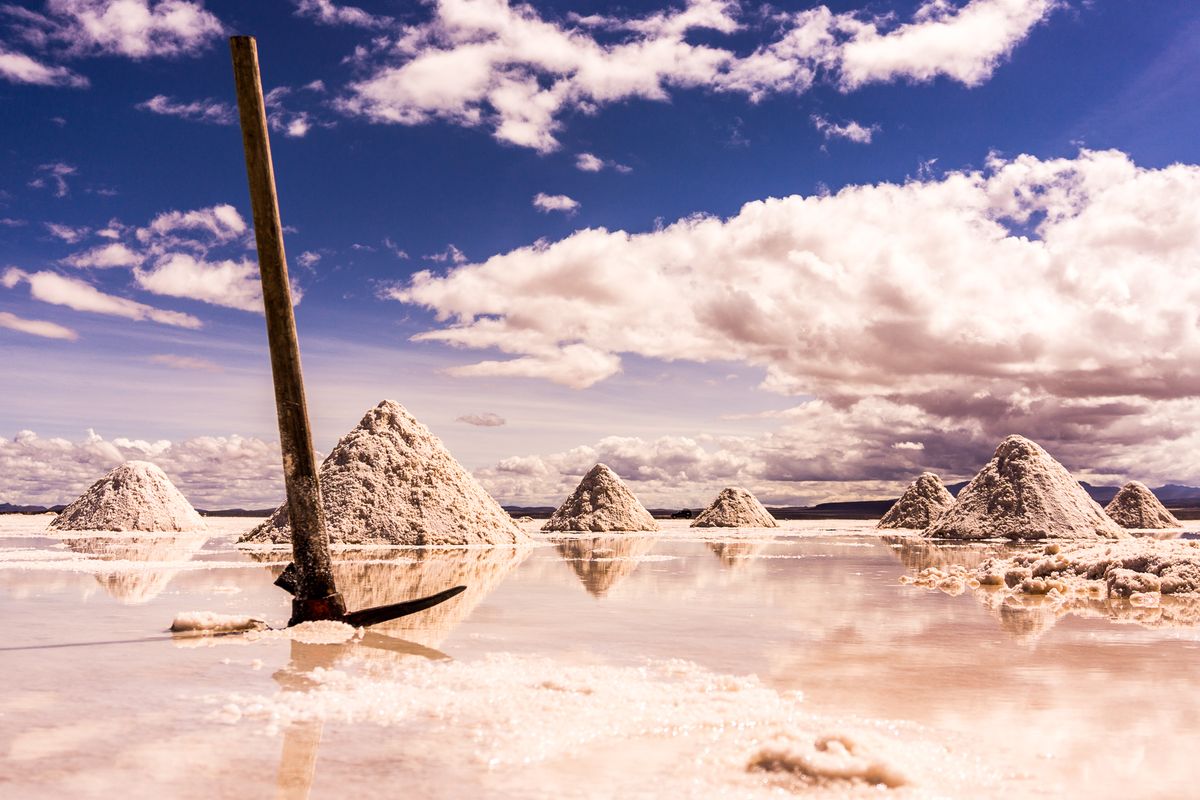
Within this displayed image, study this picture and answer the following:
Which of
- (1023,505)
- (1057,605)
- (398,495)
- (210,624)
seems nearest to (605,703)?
(210,624)

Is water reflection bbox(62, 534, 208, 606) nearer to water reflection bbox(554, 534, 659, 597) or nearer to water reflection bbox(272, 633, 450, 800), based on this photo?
water reflection bbox(272, 633, 450, 800)

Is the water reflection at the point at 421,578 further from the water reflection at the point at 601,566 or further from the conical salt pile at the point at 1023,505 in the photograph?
the conical salt pile at the point at 1023,505

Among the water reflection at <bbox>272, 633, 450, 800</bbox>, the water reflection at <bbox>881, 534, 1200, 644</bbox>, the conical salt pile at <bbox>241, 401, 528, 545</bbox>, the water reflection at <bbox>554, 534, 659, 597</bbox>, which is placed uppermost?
the conical salt pile at <bbox>241, 401, 528, 545</bbox>

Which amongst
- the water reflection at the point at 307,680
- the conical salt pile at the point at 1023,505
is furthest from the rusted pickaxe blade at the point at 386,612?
the conical salt pile at the point at 1023,505

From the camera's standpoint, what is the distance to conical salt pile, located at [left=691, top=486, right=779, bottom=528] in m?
35.0

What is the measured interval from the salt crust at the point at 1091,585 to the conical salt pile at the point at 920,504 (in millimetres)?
22637

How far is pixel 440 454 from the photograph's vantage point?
18.3m

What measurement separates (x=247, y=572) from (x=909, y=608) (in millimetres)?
7485

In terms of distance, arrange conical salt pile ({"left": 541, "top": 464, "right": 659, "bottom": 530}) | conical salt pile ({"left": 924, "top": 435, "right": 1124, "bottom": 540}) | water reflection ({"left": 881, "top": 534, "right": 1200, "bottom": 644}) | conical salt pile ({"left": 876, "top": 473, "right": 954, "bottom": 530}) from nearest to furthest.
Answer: water reflection ({"left": 881, "top": 534, "right": 1200, "bottom": 644}) < conical salt pile ({"left": 924, "top": 435, "right": 1124, "bottom": 540}) < conical salt pile ({"left": 541, "top": 464, "right": 659, "bottom": 530}) < conical salt pile ({"left": 876, "top": 473, "right": 954, "bottom": 530})

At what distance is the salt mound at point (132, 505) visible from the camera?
23.6 metres

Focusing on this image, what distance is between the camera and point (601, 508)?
28.3 m

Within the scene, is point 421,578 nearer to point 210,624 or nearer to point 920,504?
point 210,624

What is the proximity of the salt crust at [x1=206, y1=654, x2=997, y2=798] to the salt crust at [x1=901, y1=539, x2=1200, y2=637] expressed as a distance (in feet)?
10.4

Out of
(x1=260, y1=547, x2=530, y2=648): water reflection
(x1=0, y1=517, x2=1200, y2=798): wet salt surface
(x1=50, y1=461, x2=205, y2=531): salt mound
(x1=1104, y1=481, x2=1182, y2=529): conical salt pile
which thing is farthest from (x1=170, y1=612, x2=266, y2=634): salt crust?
(x1=1104, y1=481, x2=1182, y2=529): conical salt pile
